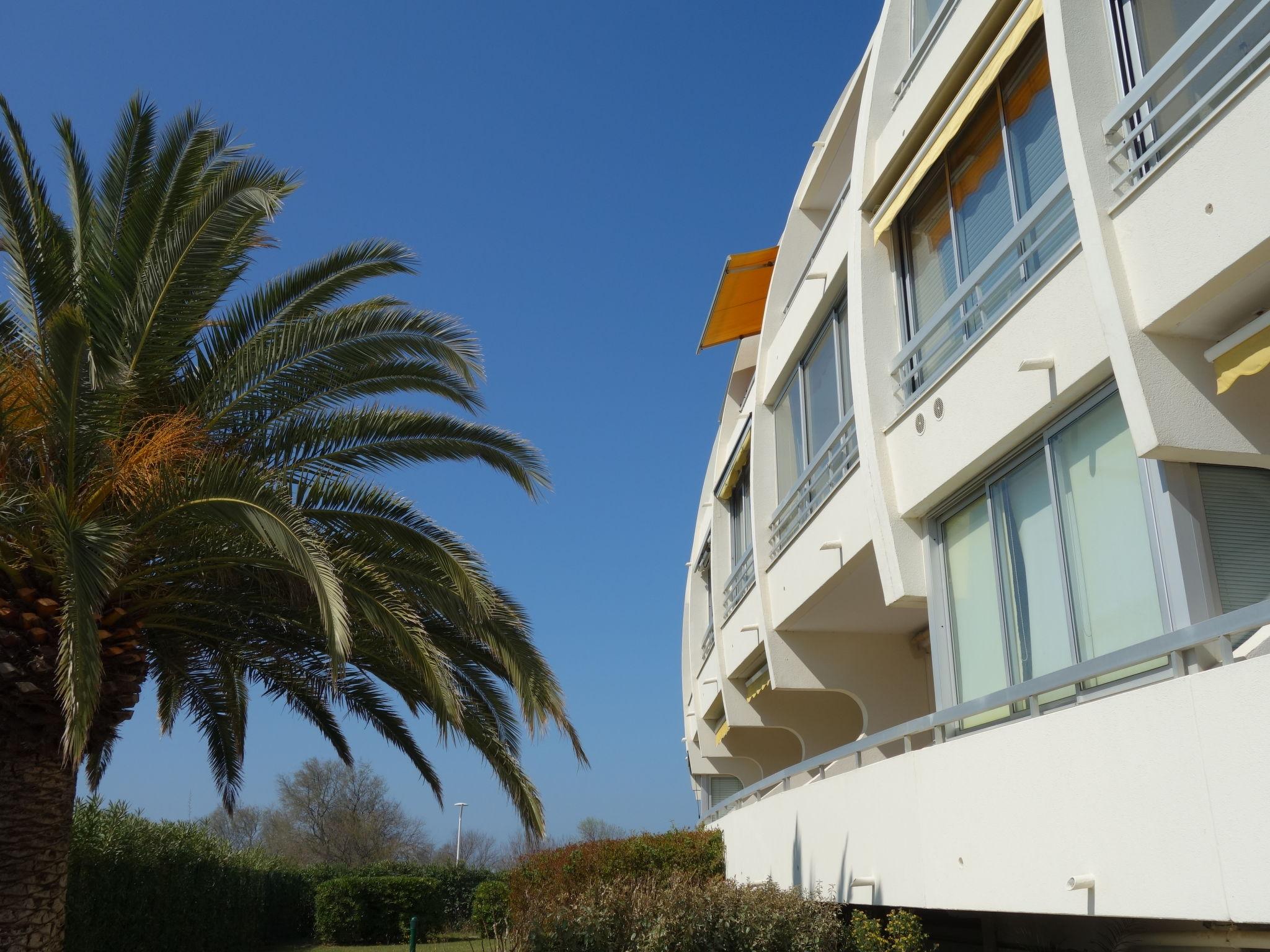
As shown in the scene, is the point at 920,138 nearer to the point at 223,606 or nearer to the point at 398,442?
the point at 398,442

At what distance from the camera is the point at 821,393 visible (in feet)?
42.3

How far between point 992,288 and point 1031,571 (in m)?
2.27

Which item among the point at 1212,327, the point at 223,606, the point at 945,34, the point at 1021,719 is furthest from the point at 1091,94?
the point at 223,606

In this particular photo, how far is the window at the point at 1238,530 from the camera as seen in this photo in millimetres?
6121

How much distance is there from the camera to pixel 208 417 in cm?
1091

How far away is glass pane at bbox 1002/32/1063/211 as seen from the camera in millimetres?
7820

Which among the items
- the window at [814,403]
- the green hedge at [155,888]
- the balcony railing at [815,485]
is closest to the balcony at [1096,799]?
the balcony railing at [815,485]

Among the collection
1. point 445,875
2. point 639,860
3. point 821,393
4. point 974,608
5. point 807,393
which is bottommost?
point 445,875

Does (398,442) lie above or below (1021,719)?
above

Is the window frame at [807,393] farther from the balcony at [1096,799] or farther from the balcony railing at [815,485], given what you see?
the balcony at [1096,799]

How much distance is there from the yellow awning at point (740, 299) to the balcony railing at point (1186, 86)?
9.85m

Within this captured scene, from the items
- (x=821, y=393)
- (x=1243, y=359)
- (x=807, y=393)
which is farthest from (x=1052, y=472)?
(x=807, y=393)

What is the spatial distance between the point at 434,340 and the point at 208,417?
2578mm

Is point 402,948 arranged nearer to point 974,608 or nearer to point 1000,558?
point 974,608
